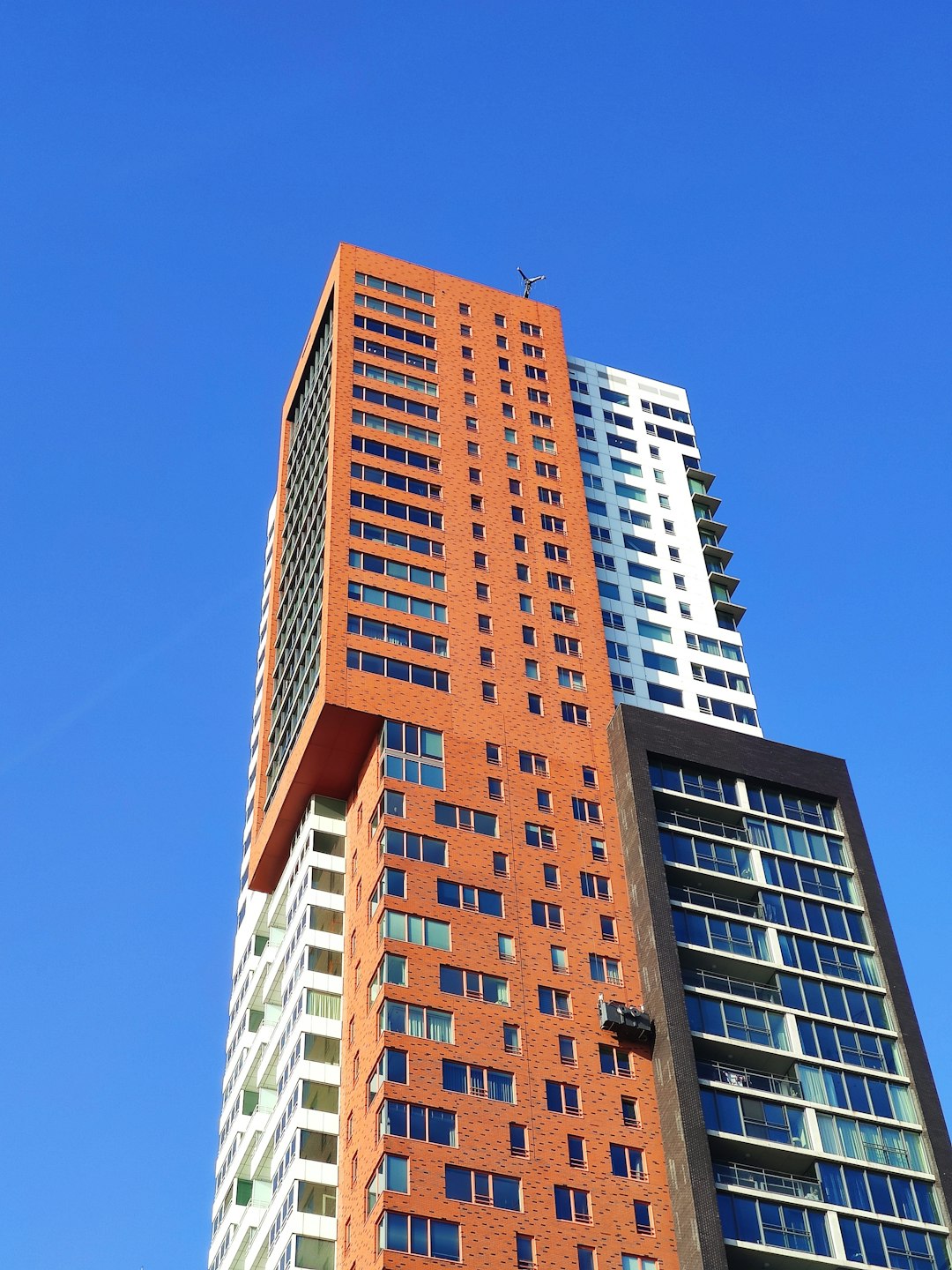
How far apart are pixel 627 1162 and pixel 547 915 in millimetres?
12402

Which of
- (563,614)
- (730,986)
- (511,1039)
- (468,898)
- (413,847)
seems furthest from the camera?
(563,614)

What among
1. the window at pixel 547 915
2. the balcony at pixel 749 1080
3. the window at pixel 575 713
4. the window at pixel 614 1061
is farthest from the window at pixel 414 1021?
the window at pixel 575 713

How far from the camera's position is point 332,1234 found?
2844 inches

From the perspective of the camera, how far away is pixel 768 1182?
7306 centimetres

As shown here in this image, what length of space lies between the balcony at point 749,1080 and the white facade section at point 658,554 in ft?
78.9

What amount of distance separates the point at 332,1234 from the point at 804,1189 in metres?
21.3

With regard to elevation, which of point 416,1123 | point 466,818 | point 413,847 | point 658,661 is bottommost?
point 416,1123

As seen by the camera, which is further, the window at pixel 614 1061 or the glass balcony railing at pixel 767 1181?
the window at pixel 614 1061

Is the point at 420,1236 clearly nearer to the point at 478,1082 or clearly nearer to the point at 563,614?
the point at 478,1082

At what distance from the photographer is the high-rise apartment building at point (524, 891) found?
70.4 m

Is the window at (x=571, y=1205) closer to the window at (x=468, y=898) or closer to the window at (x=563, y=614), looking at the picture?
the window at (x=468, y=898)

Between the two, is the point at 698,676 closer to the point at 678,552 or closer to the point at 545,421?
the point at 678,552

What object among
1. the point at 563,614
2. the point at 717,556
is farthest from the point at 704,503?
the point at 563,614

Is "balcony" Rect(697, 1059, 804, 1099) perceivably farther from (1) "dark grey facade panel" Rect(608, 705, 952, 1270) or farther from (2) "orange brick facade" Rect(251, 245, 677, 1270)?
(2) "orange brick facade" Rect(251, 245, 677, 1270)
